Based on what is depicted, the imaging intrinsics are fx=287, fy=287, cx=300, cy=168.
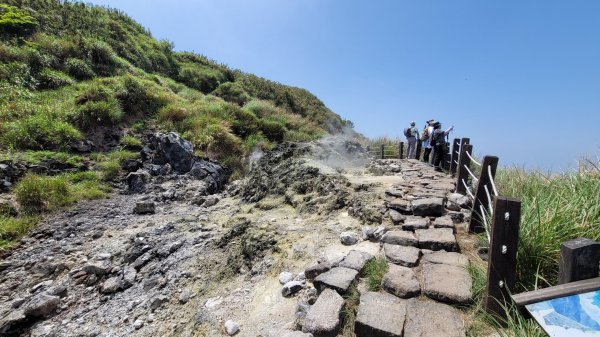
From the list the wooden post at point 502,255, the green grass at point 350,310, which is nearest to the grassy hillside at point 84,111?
the green grass at point 350,310

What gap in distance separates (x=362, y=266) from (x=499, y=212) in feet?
4.47

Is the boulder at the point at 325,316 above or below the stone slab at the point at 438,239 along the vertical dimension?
below

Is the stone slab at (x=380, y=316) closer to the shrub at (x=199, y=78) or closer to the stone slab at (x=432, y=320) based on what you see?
the stone slab at (x=432, y=320)

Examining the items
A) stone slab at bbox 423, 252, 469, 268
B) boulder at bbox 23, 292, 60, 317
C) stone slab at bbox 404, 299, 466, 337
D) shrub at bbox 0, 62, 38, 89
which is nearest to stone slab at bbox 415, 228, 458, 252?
stone slab at bbox 423, 252, 469, 268

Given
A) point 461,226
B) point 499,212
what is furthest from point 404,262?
point 461,226

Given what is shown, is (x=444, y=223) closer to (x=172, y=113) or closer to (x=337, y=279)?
(x=337, y=279)

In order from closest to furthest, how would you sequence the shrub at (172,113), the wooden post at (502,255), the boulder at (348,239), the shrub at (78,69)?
the wooden post at (502,255), the boulder at (348,239), the shrub at (172,113), the shrub at (78,69)

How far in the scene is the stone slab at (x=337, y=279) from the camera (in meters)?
2.56

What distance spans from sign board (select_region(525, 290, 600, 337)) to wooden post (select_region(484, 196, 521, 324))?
0.45 meters

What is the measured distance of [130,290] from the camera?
3908mm

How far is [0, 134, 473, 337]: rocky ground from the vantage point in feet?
7.97

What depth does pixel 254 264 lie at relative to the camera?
12.2ft

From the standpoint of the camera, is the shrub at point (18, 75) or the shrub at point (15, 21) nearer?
the shrub at point (18, 75)

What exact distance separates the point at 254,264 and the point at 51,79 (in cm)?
1158
